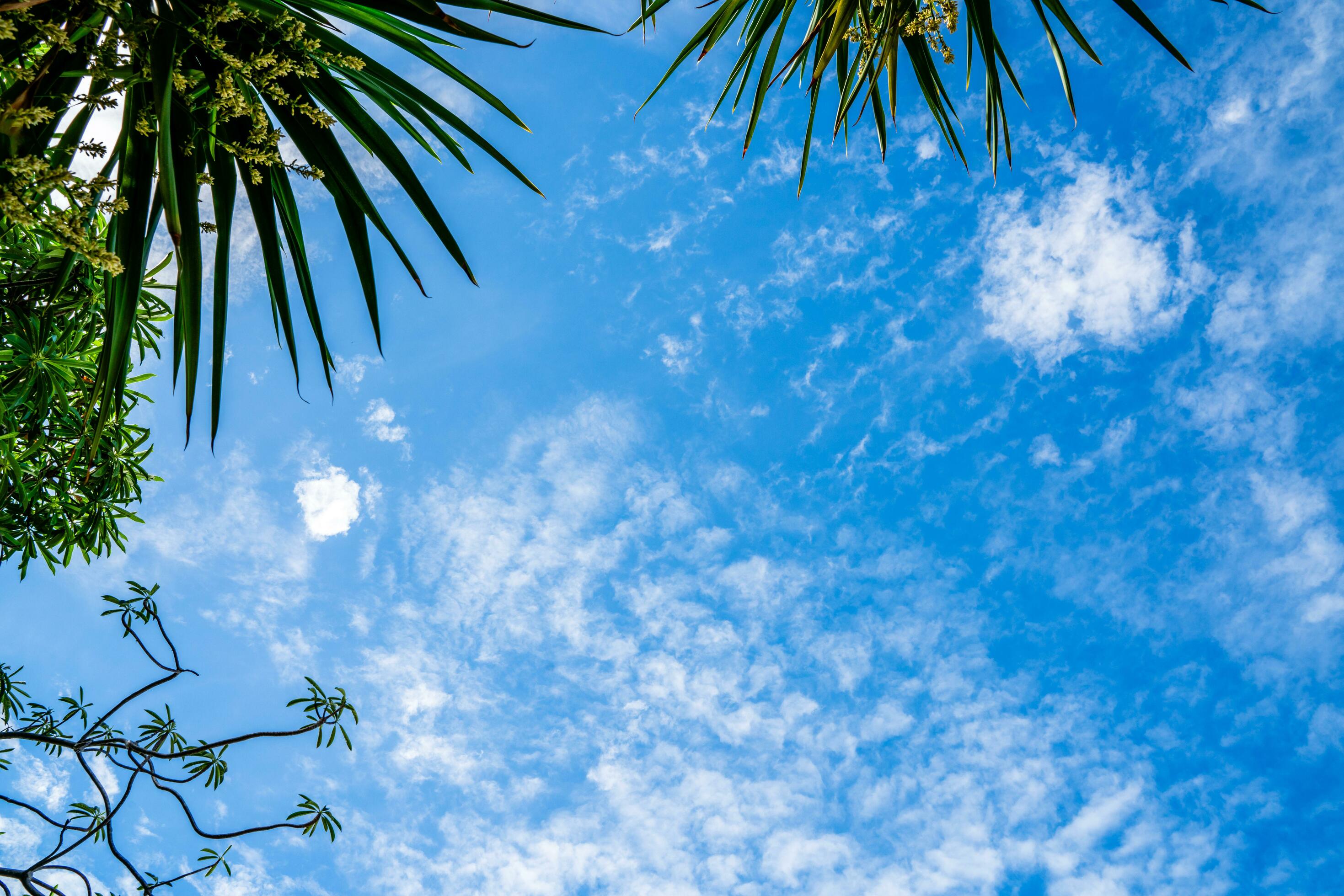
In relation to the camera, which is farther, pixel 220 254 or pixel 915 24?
pixel 915 24

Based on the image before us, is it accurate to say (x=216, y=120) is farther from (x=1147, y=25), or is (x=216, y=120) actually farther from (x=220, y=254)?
(x=1147, y=25)

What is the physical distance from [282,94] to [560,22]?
57 cm

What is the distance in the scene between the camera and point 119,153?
→ 1.32 metres

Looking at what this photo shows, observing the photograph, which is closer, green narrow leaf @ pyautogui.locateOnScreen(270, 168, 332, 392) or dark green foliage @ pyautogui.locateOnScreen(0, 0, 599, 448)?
dark green foliage @ pyautogui.locateOnScreen(0, 0, 599, 448)

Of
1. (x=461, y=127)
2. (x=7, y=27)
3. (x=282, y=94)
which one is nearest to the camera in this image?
(x=7, y=27)

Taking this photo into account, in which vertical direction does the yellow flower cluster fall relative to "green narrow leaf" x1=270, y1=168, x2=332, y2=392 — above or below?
above

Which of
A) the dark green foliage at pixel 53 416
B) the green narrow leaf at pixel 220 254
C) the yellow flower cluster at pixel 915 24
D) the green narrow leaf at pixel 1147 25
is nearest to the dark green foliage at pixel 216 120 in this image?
the green narrow leaf at pixel 220 254

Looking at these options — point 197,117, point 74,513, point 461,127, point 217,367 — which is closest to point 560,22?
point 461,127

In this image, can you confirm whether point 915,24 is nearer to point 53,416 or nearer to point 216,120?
point 216,120

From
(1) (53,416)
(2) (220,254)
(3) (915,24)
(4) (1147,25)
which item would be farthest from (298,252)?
(4) (1147,25)

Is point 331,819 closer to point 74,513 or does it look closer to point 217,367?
point 217,367

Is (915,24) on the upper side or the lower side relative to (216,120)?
upper

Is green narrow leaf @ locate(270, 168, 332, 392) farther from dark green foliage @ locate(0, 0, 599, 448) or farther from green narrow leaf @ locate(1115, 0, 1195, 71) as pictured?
green narrow leaf @ locate(1115, 0, 1195, 71)

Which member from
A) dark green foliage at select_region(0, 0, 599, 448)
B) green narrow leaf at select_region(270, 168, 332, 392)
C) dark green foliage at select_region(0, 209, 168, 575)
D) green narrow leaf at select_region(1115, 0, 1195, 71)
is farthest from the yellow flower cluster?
dark green foliage at select_region(0, 209, 168, 575)
